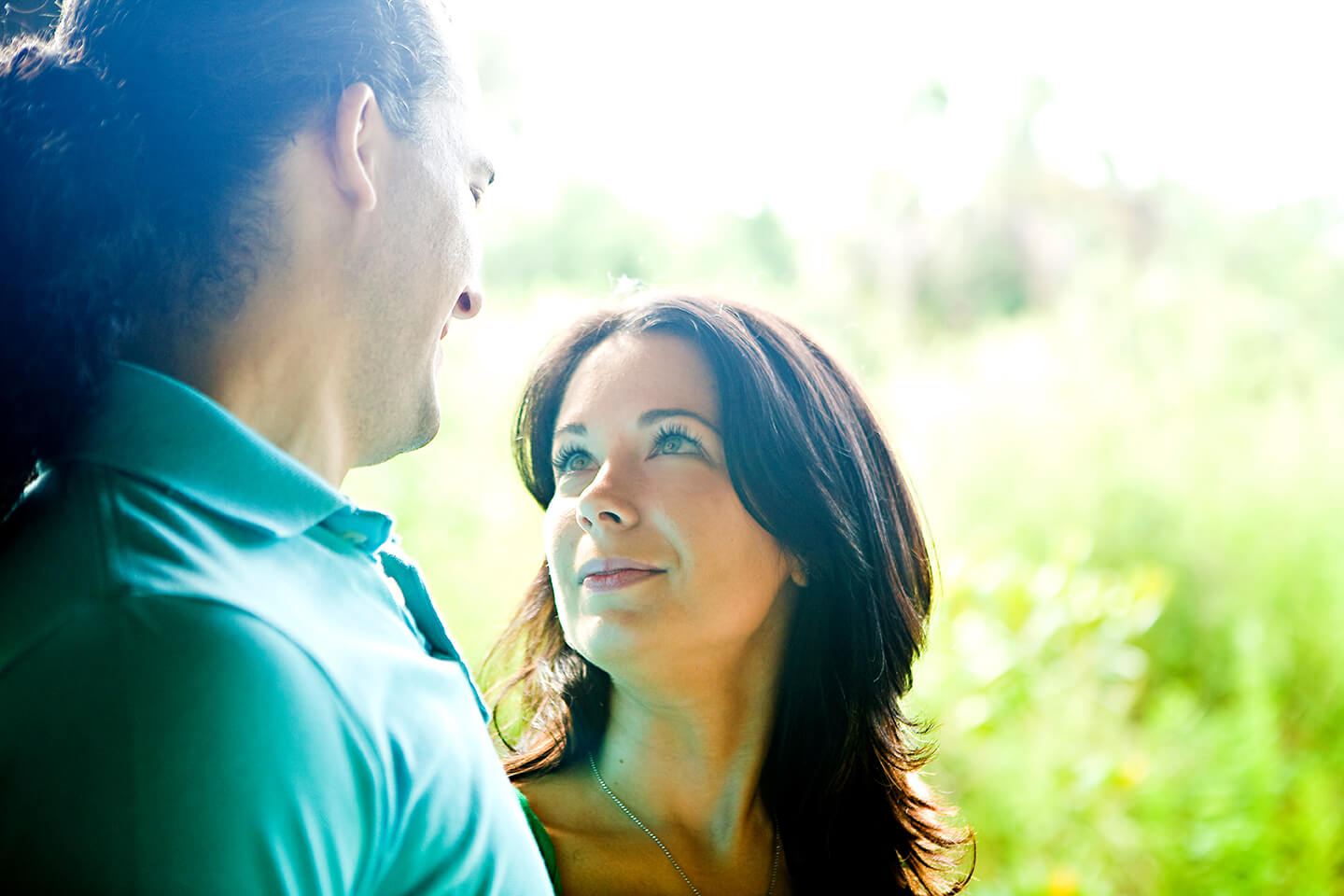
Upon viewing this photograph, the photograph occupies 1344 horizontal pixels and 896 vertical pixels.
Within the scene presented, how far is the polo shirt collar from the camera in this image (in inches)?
27.5

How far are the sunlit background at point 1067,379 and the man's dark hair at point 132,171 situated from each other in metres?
0.26

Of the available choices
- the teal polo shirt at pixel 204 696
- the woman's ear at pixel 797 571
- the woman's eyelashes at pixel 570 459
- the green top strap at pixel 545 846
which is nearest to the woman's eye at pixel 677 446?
the woman's eyelashes at pixel 570 459

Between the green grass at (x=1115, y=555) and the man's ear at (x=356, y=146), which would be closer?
the man's ear at (x=356, y=146)

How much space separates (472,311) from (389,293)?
163mm

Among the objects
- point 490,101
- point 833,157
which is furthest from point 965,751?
point 833,157

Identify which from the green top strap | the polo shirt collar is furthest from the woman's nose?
the polo shirt collar

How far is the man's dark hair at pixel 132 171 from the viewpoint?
0.73m

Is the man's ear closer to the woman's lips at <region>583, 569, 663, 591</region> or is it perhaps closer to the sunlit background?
the sunlit background

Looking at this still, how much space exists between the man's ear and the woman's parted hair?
1.99ft

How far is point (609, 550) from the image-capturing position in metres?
1.24

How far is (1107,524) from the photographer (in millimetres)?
3561

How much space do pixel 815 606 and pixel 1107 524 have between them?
2488mm

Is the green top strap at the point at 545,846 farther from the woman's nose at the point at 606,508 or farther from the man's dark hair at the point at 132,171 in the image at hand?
the man's dark hair at the point at 132,171

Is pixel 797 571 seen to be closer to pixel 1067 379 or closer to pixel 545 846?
pixel 545 846
